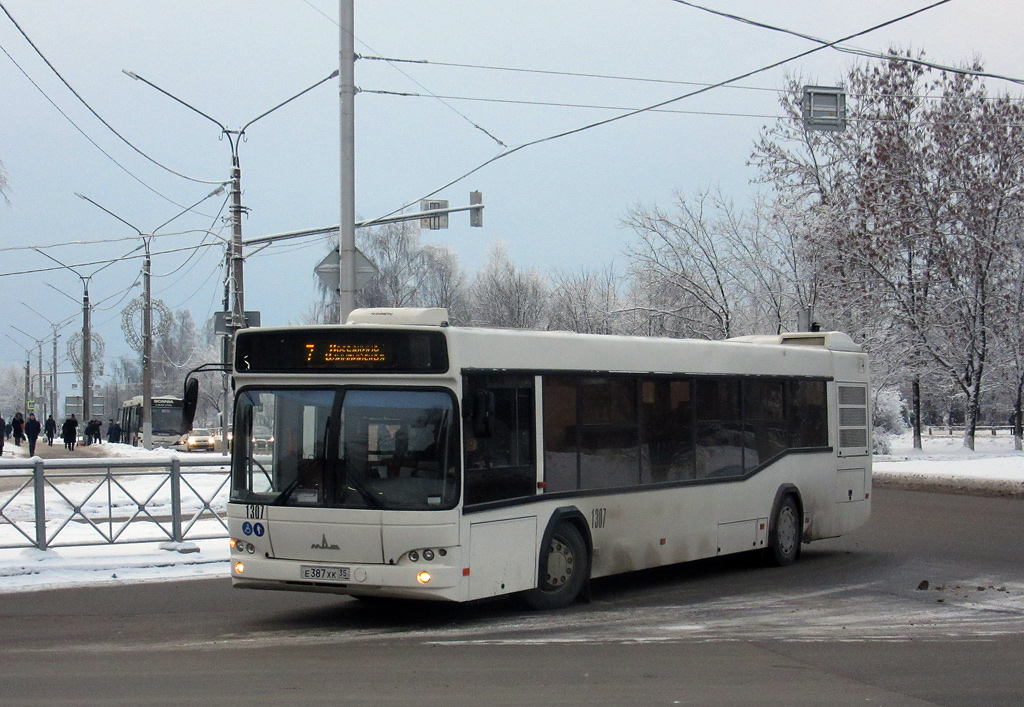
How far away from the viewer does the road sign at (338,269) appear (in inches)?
650

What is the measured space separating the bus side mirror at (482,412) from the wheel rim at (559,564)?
1.45 m

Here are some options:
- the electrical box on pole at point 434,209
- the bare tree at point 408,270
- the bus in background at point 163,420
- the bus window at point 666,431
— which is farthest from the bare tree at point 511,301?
the bus window at point 666,431

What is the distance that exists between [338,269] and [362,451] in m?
7.26

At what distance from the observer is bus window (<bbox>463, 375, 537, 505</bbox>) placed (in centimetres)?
986

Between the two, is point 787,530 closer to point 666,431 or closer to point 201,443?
point 666,431

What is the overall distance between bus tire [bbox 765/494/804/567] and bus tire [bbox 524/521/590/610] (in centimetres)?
375

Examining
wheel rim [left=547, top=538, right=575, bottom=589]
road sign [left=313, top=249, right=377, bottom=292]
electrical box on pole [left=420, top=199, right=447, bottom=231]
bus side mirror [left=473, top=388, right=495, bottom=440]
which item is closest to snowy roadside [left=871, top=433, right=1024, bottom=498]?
electrical box on pole [left=420, top=199, right=447, bottom=231]

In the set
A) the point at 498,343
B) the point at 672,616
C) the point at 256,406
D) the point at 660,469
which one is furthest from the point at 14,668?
the point at 660,469

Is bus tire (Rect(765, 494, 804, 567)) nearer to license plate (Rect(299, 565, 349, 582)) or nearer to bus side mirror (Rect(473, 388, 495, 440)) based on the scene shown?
bus side mirror (Rect(473, 388, 495, 440))

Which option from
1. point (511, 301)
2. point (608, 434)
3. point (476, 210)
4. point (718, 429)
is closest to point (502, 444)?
point (608, 434)

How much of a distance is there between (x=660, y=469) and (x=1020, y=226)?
111 feet

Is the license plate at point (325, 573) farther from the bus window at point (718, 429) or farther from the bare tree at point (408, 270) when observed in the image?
the bare tree at point (408, 270)

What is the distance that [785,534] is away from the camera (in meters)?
14.5

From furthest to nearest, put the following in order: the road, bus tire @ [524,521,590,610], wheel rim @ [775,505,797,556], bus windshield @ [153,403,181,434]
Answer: bus windshield @ [153,403,181,434]
wheel rim @ [775,505,797,556]
bus tire @ [524,521,590,610]
the road
